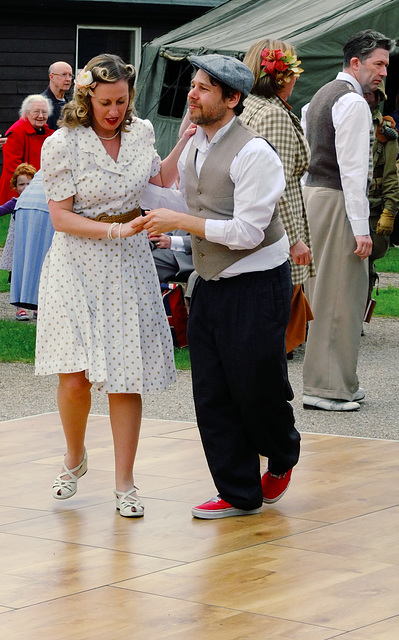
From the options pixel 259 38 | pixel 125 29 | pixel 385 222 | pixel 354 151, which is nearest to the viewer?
pixel 354 151

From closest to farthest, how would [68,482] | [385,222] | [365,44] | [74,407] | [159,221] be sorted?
[159,221] → [74,407] → [68,482] → [365,44] → [385,222]

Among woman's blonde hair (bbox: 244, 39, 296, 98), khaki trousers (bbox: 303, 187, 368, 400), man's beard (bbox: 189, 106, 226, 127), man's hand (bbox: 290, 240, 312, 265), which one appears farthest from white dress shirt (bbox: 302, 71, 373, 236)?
man's beard (bbox: 189, 106, 226, 127)

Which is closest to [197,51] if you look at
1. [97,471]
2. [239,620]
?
[97,471]

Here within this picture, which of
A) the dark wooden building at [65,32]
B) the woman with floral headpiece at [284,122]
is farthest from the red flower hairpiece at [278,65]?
the dark wooden building at [65,32]

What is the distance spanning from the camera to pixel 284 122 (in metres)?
5.76

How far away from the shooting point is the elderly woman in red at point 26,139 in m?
10.8

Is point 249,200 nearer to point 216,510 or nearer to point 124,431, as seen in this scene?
point 124,431

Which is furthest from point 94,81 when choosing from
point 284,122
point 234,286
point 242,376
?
point 284,122

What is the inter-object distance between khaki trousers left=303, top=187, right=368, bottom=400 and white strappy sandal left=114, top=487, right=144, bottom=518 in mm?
2429

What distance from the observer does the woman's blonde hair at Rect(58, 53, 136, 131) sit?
14.6ft

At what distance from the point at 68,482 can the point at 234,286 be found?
3.72ft

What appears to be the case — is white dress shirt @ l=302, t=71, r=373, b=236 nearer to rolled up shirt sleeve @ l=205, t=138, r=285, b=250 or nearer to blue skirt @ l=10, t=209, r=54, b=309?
rolled up shirt sleeve @ l=205, t=138, r=285, b=250

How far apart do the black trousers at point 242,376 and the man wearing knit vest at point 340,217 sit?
6.96 feet

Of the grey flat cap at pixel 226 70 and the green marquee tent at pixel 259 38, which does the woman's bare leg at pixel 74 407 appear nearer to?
the grey flat cap at pixel 226 70
